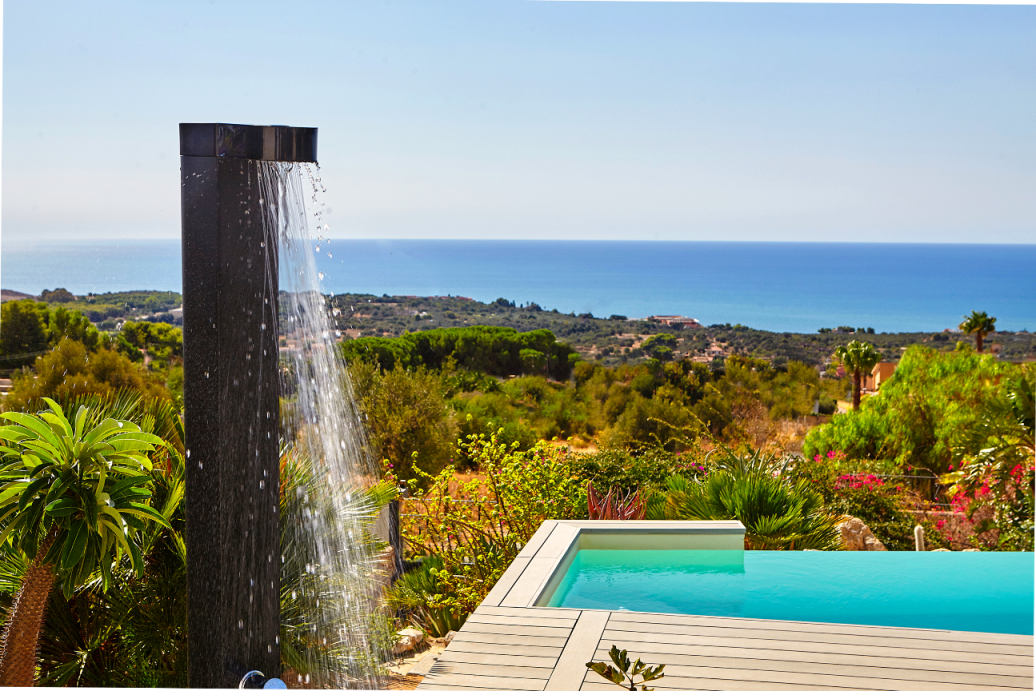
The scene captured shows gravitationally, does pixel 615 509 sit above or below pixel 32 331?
below

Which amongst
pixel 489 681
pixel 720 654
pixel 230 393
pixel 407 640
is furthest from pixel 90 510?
pixel 407 640

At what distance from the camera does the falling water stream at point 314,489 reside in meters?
1.59

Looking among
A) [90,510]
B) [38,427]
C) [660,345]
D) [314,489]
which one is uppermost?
[38,427]

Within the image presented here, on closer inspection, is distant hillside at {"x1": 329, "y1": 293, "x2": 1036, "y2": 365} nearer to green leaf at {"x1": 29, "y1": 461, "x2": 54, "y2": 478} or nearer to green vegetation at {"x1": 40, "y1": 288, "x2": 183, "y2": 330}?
green vegetation at {"x1": 40, "y1": 288, "x2": 183, "y2": 330}

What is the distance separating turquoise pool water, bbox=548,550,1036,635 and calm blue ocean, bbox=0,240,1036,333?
37769 mm

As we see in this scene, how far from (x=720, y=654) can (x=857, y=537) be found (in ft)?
12.9

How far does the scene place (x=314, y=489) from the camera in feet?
12.4

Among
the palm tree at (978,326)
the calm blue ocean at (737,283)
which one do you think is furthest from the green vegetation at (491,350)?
the calm blue ocean at (737,283)

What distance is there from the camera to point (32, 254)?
15.8 meters

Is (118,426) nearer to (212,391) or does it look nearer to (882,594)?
(212,391)

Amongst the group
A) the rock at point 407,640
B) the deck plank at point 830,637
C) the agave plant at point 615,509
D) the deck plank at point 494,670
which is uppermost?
the deck plank at point 830,637

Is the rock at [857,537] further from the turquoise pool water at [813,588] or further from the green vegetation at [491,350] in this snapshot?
the green vegetation at [491,350]

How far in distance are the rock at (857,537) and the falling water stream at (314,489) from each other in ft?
12.3

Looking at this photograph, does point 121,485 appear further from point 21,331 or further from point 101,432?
point 21,331
